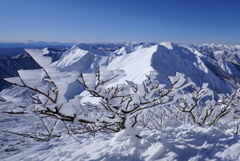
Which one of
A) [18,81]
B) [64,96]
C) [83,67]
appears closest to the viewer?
[18,81]

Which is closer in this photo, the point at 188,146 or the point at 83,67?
the point at 188,146

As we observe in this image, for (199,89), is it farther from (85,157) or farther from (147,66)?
(147,66)

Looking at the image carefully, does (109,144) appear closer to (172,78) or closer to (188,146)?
(188,146)

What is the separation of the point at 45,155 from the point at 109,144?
192 cm

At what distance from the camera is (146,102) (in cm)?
455

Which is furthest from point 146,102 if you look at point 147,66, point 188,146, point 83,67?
point 83,67

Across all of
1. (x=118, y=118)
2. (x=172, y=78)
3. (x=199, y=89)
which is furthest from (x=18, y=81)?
(x=199, y=89)

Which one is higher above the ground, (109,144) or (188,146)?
(188,146)

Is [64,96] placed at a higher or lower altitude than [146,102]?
higher

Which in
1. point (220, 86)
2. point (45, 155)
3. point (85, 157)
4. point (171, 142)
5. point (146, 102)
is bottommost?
point (220, 86)

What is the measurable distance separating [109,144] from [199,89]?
386cm

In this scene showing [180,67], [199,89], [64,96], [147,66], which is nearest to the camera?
[64,96]

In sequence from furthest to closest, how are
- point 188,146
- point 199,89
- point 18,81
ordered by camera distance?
point 199,89, point 188,146, point 18,81

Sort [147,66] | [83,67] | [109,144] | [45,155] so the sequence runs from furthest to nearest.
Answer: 1. [83,67]
2. [147,66]
3. [45,155]
4. [109,144]
